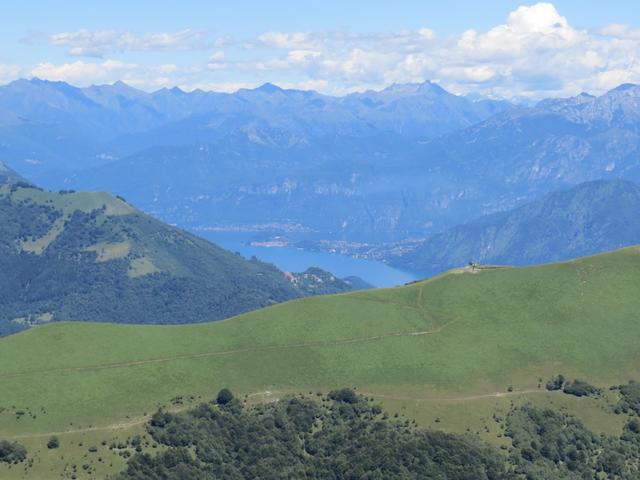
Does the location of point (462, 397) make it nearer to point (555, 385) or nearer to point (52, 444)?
point (555, 385)

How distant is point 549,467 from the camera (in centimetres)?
17000

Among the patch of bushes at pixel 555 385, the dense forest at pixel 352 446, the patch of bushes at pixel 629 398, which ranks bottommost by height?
the dense forest at pixel 352 446

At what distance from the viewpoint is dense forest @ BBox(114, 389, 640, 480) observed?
161 m

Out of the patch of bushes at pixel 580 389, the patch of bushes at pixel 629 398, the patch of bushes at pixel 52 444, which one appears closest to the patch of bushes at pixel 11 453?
the patch of bushes at pixel 52 444

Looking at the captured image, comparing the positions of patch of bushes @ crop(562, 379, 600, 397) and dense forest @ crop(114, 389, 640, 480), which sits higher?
patch of bushes @ crop(562, 379, 600, 397)

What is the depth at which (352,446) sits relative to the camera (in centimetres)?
17025

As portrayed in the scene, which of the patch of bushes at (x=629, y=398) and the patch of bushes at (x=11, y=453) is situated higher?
the patch of bushes at (x=629, y=398)

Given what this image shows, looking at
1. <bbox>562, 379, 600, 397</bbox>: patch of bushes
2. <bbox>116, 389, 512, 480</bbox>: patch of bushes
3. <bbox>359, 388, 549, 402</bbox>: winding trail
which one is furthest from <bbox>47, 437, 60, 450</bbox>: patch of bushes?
<bbox>562, 379, 600, 397</bbox>: patch of bushes

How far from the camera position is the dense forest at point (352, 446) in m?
161

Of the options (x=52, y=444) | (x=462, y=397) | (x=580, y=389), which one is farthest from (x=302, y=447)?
(x=580, y=389)

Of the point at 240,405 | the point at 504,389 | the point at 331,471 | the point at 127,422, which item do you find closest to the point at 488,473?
the point at 331,471

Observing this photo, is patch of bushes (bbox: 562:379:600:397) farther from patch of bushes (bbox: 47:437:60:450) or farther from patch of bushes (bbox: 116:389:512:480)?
patch of bushes (bbox: 47:437:60:450)

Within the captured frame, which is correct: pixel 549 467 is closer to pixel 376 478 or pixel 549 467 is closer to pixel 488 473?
pixel 488 473

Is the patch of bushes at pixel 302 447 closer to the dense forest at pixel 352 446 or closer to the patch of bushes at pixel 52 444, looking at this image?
the dense forest at pixel 352 446
